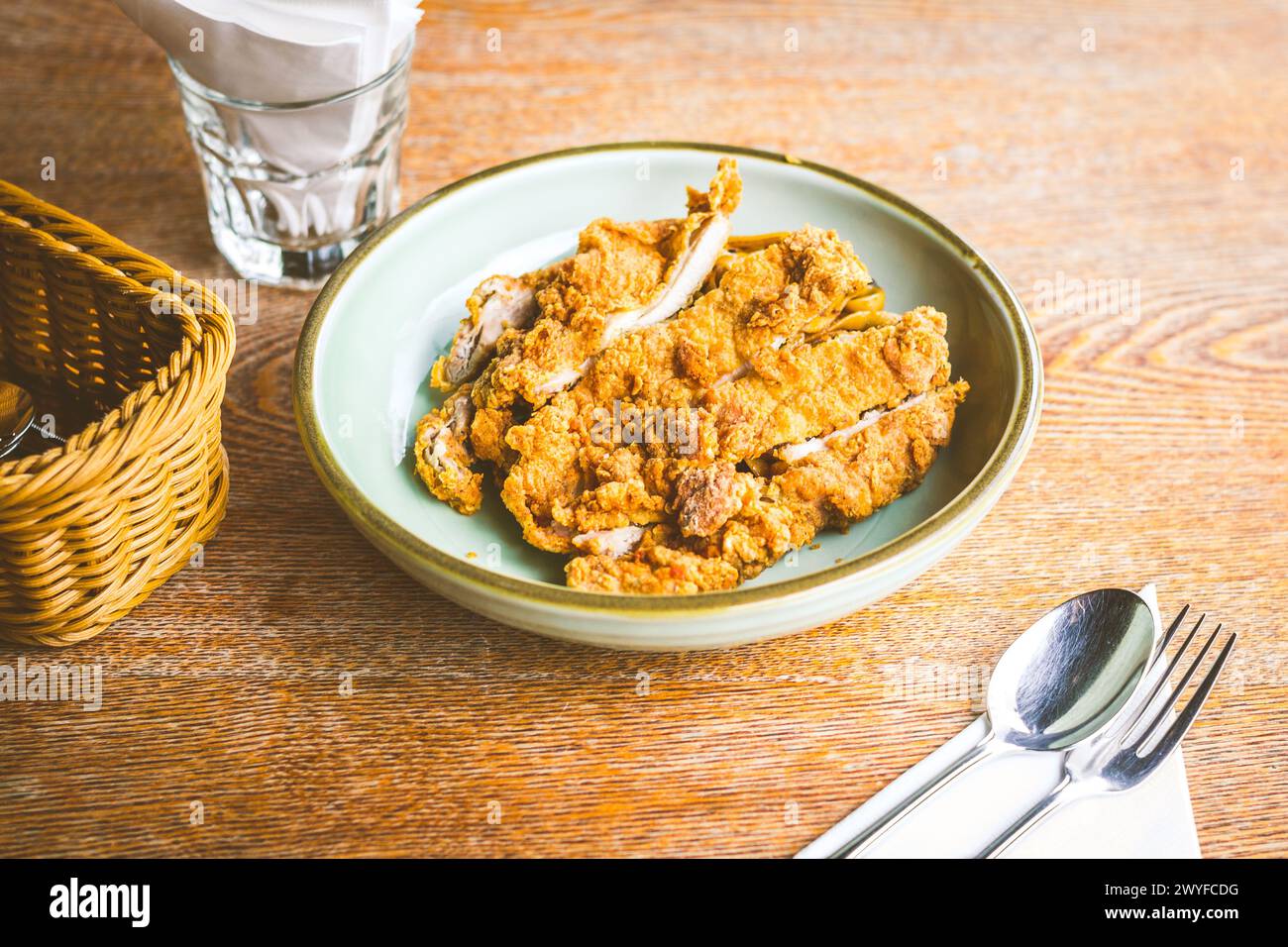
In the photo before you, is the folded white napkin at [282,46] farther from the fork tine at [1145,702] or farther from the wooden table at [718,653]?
the fork tine at [1145,702]

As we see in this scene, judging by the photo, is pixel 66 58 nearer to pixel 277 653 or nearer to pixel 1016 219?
pixel 277 653

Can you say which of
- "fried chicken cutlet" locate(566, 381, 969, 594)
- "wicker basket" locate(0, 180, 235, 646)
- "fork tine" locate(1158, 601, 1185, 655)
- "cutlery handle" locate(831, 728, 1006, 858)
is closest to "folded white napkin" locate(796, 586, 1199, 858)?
"cutlery handle" locate(831, 728, 1006, 858)

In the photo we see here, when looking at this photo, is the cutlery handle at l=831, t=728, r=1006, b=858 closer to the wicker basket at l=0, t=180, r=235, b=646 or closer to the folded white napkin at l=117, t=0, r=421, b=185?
the wicker basket at l=0, t=180, r=235, b=646

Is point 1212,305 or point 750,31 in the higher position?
point 750,31

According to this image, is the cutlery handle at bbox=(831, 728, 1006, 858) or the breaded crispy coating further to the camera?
the breaded crispy coating

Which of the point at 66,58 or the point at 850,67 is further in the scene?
the point at 850,67

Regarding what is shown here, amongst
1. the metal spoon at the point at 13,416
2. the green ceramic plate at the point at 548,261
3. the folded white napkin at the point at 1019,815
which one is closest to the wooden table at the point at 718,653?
the folded white napkin at the point at 1019,815
